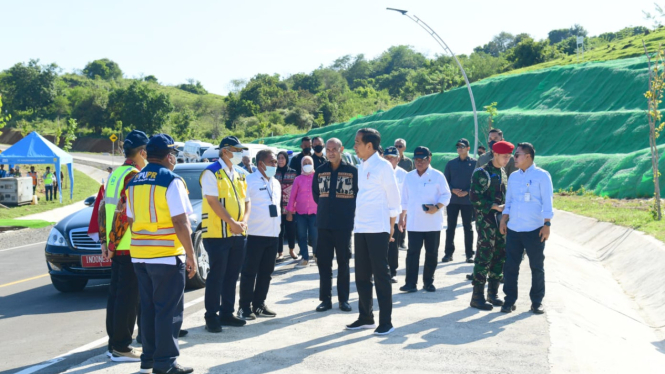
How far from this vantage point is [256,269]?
749 centimetres

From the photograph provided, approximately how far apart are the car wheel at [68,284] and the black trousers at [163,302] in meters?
4.47

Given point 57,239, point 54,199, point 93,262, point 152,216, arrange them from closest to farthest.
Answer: point 152,216 → point 93,262 → point 57,239 → point 54,199

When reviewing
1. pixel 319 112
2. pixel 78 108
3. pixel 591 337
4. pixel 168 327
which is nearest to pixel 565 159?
pixel 591 337

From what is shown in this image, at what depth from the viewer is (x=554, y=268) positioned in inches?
436

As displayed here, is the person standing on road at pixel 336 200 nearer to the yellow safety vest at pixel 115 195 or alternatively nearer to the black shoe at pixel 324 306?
the black shoe at pixel 324 306

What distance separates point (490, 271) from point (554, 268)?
3.28m

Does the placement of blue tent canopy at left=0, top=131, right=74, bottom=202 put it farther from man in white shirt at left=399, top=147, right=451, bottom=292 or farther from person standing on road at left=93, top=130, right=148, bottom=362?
person standing on road at left=93, top=130, right=148, bottom=362

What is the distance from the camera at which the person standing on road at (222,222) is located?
659 centimetres

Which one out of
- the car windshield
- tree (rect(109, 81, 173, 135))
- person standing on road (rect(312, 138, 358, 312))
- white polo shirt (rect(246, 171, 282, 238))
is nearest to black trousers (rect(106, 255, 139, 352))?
white polo shirt (rect(246, 171, 282, 238))

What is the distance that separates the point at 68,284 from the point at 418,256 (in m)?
5.10

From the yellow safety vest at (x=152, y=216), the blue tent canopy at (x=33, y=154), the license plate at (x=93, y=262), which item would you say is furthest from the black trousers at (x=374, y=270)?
the blue tent canopy at (x=33, y=154)

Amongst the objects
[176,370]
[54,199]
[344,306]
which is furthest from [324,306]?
[54,199]

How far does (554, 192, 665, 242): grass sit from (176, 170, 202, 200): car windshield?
8554 mm

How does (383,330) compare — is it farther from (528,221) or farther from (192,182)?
(192,182)
